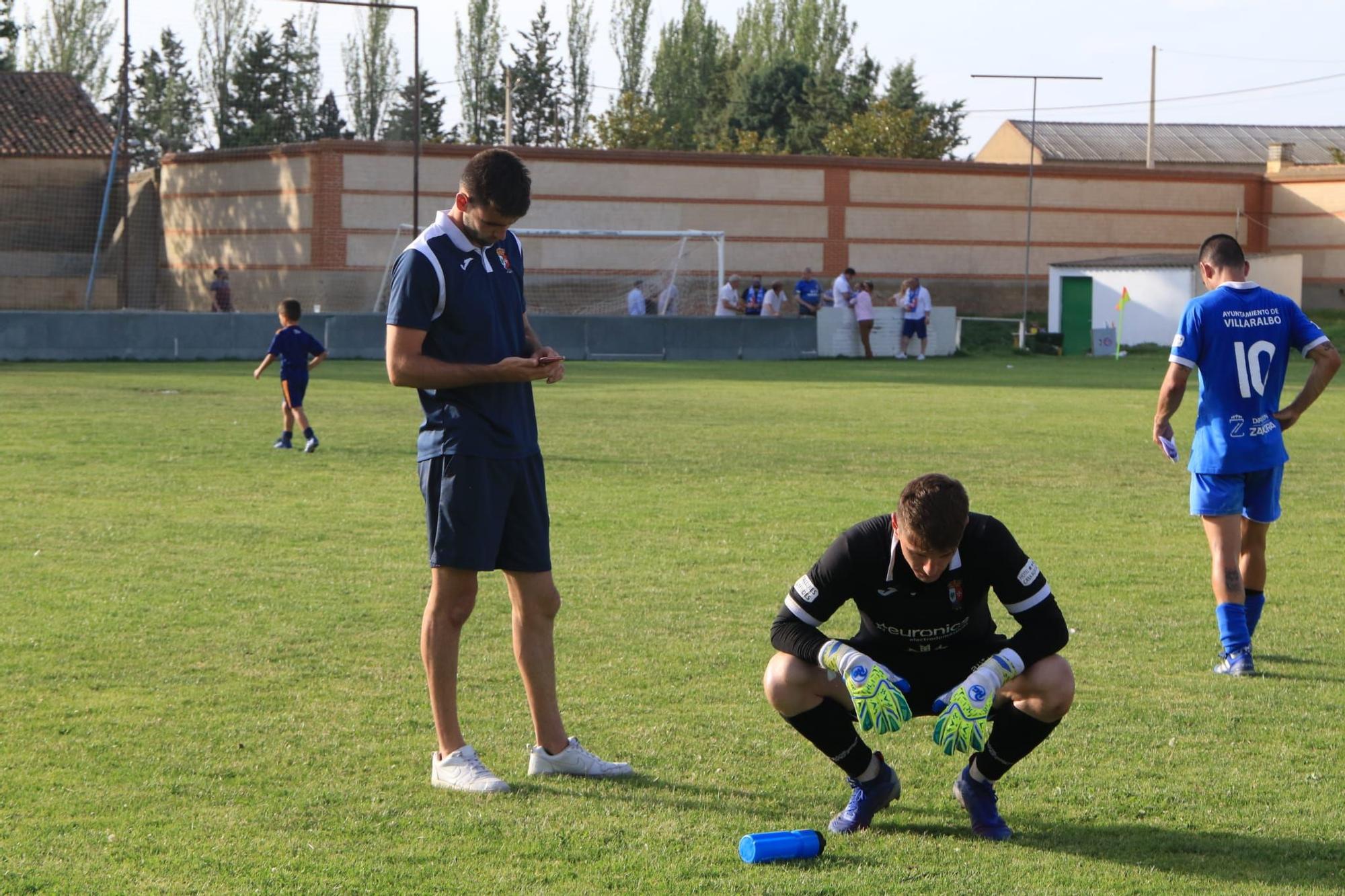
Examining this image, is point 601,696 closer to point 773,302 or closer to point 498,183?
point 498,183

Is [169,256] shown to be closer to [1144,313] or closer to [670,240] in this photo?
[670,240]

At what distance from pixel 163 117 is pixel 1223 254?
73559 mm

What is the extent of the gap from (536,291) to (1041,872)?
37929mm

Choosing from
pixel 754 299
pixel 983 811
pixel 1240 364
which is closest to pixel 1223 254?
pixel 1240 364

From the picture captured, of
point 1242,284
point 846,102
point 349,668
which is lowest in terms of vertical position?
point 349,668

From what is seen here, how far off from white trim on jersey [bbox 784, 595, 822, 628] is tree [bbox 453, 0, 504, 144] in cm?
7219

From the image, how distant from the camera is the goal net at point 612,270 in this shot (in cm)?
4116

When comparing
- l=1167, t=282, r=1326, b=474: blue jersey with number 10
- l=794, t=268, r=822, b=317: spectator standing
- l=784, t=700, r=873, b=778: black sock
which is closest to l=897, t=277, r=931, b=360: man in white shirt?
l=794, t=268, r=822, b=317: spectator standing

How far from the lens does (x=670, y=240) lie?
42.8 meters

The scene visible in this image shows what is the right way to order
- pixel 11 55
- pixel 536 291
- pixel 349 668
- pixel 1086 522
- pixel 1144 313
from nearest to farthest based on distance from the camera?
pixel 349 668, pixel 1086 522, pixel 1144 313, pixel 536 291, pixel 11 55

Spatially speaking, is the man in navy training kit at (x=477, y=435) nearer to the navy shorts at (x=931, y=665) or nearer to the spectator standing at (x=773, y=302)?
the navy shorts at (x=931, y=665)

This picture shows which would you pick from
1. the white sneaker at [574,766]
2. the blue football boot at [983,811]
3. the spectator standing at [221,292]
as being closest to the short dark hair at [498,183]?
the white sneaker at [574,766]

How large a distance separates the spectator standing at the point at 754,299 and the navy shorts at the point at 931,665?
108 feet

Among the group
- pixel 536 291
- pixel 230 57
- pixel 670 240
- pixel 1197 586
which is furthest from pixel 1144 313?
pixel 230 57
